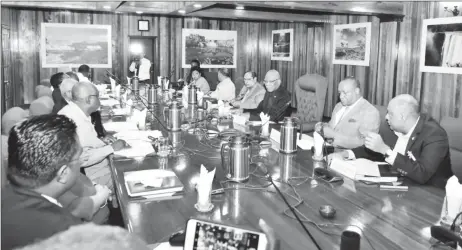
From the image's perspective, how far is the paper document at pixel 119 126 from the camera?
348cm

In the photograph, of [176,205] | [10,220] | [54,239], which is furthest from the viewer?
[176,205]

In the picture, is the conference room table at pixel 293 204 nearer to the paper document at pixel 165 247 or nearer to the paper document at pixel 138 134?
the paper document at pixel 165 247

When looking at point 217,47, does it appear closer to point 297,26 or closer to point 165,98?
point 297,26

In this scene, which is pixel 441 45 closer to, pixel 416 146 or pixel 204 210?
pixel 416 146

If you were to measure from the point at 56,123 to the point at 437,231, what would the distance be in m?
1.40

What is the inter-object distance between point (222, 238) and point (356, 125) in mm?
2712

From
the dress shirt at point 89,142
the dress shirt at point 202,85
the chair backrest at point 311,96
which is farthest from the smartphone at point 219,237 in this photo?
the dress shirt at point 202,85

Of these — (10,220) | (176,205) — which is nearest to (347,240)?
(176,205)

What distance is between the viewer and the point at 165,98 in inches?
230

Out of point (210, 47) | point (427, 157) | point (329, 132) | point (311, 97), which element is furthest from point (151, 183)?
point (210, 47)

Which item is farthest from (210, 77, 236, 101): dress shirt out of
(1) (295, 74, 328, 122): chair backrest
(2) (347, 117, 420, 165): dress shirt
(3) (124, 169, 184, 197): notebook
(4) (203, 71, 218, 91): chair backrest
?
(3) (124, 169, 184, 197): notebook

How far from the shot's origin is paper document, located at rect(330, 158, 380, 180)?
7.12 ft

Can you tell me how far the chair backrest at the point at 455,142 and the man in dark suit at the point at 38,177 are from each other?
2609mm

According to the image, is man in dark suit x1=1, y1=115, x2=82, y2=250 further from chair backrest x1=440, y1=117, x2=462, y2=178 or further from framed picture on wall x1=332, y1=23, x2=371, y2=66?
framed picture on wall x1=332, y1=23, x2=371, y2=66
